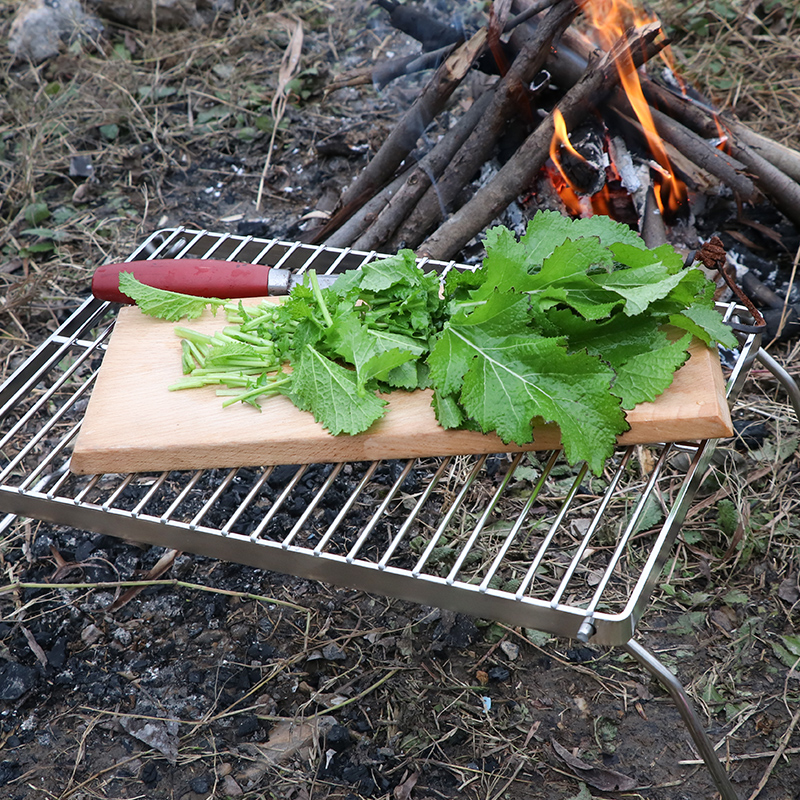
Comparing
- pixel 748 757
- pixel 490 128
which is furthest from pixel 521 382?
pixel 490 128

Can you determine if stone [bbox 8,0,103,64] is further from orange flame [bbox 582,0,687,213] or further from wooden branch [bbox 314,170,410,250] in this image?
orange flame [bbox 582,0,687,213]

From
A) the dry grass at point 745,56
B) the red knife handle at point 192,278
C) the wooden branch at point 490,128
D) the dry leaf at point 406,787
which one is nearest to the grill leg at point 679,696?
the dry leaf at point 406,787

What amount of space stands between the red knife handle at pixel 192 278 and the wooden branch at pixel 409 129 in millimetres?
1449

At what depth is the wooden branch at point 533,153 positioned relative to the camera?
2871 millimetres

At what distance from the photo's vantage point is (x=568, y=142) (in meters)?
2.98

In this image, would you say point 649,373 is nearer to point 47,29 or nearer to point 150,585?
point 150,585

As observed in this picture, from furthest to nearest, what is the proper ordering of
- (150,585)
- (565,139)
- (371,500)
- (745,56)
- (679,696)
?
(745,56)
(565,139)
(371,500)
(150,585)
(679,696)

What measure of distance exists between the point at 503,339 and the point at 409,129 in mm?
1981

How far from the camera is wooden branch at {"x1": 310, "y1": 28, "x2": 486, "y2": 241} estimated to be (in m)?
3.01

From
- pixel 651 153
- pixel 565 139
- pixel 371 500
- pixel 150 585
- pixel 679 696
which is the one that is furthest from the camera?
pixel 651 153

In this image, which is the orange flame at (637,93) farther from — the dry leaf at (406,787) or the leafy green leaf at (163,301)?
the dry leaf at (406,787)

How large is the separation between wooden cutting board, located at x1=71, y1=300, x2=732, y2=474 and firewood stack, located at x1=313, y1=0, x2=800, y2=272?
1477mm

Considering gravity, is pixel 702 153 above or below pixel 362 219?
above

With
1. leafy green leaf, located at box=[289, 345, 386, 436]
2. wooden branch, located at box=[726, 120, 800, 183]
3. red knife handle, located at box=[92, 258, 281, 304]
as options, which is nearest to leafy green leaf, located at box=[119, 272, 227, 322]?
red knife handle, located at box=[92, 258, 281, 304]
